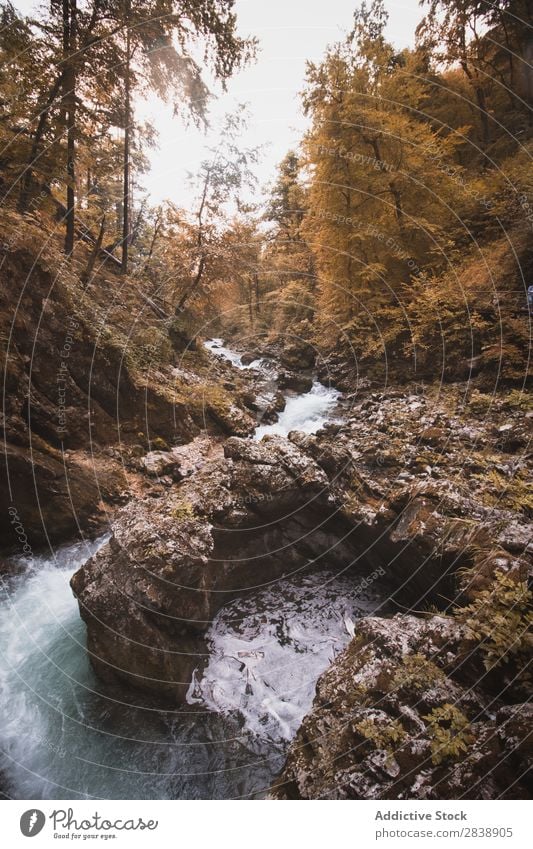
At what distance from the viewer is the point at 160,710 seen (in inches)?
178

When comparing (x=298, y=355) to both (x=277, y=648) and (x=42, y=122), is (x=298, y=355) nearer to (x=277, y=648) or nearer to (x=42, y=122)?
(x=42, y=122)

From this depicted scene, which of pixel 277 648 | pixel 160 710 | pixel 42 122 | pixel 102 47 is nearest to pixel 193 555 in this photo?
pixel 160 710

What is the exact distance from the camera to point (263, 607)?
6.03 meters

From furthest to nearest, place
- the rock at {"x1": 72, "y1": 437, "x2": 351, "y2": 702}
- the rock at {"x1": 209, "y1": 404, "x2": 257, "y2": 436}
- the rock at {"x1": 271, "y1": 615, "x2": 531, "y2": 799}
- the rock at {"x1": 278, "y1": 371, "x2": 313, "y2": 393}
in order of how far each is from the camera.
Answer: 1. the rock at {"x1": 278, "y1": 371, "x2": 313, "y2": 393}
2. the rock at {"x1": 209, "y1": 404, "x2": 257, "y2": 436}
3. the rock at {"x1": 72, "y1": 437, "x2": 351, "y2": 702}
4. the rock at {"x1": 271, "y1": 615, "x2": 531, "y2": 799}

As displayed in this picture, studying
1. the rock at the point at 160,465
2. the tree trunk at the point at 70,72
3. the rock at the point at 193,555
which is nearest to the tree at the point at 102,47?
the tree trunk at the point at 70,72

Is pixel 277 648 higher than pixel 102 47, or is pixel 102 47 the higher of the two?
pixel 102 47

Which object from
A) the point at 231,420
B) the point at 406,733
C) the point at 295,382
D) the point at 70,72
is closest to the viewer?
the point at 406,733

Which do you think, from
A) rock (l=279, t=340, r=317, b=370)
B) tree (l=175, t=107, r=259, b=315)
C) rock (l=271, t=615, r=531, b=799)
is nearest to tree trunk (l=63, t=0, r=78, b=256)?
tree (l=175, t=107, r=259, b=315)

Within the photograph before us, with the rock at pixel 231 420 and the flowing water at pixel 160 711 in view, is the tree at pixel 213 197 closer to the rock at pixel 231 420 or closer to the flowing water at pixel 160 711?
the rock at pixel 231 420

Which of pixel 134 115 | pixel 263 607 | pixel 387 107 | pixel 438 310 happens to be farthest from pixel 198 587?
pixel 134 115

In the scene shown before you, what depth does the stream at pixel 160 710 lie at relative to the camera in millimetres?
3961

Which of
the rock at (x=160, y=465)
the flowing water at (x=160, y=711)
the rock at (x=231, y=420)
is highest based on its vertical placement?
the rock at (x=231, y=420)

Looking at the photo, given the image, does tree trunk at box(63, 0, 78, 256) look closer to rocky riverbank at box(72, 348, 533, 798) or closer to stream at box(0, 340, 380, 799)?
rocky riverbank at box(72, 348, 533, 798)

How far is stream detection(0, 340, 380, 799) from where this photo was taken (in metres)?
3.96
